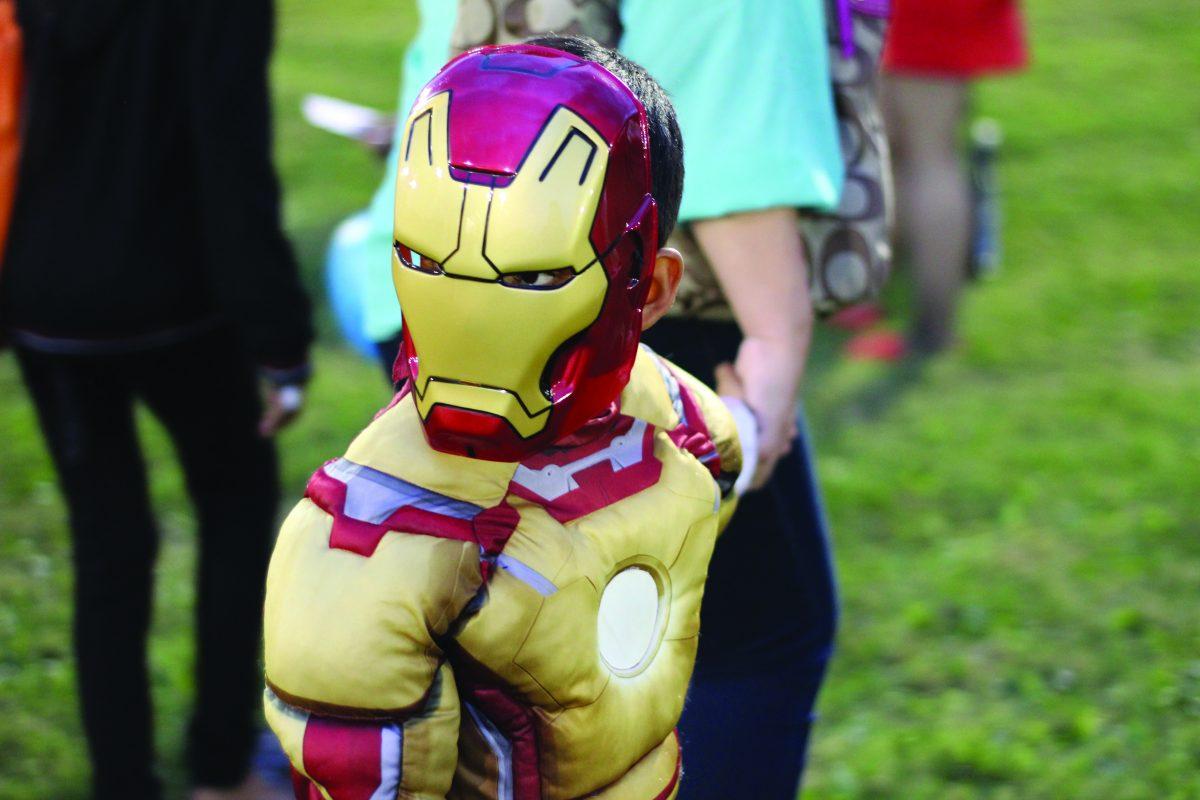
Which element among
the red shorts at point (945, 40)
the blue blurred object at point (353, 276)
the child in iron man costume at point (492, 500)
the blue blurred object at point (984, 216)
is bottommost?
the blue blurred object at point (984, 216)

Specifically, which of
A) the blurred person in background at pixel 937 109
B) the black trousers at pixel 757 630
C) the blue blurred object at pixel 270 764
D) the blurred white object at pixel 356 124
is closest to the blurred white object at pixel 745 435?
the black trousers at pixel 757 630

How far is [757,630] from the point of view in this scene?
2002 millimetres

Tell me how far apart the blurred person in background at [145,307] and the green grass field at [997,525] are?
1.53ft

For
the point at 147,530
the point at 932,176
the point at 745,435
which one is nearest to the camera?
the point at 745,435

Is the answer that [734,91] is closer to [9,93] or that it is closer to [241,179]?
[241,179]

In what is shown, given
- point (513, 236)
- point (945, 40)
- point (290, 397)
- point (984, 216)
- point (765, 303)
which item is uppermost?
→ point (513, 236)

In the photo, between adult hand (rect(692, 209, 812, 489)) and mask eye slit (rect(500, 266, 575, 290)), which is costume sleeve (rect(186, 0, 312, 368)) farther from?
mask eye slit (rect(500, 266, 575, 290))

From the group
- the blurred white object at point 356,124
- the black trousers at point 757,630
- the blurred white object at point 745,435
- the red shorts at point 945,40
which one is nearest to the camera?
the blurred white object at point 745,435

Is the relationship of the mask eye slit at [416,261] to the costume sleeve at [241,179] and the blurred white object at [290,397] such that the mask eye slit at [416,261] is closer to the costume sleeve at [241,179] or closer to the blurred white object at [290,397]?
the costume sleeve at [241,179]

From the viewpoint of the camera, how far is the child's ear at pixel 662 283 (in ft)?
4.69

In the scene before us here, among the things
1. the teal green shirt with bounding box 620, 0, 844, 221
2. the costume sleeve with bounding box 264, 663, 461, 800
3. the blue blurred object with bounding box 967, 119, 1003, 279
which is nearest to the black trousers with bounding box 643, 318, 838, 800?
the teal green shirt with bounding box 620, 0, 844, 221

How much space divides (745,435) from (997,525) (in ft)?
8.05

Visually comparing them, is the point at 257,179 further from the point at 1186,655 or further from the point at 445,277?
the point at 1186,655

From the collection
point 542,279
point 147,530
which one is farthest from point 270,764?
point 542,279
